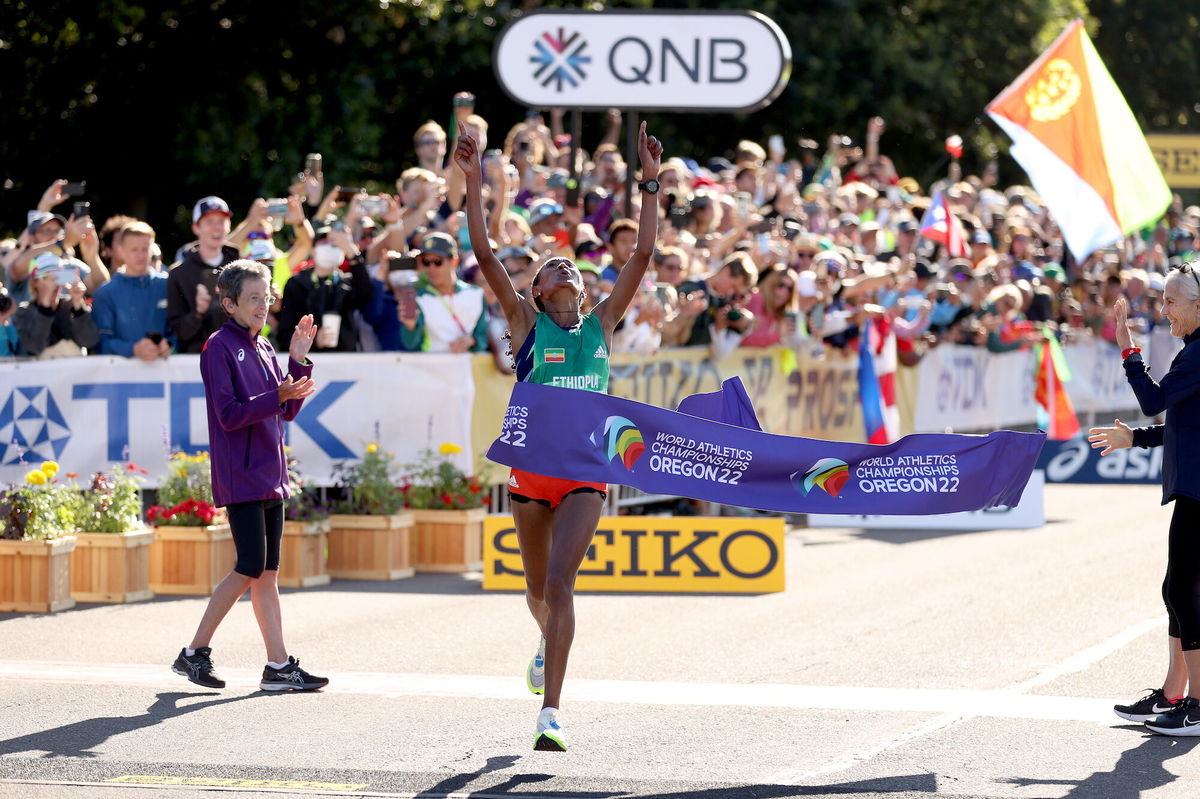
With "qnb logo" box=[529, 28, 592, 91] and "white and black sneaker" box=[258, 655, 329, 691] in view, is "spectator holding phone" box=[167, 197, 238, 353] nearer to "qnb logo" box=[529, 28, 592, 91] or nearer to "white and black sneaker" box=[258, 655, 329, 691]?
"white and black sneaker" box=[258, 655, 329, 691]

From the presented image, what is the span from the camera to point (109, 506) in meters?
12.3

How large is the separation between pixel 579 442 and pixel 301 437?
20.1 feet

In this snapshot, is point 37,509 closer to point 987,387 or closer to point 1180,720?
point 1180,720

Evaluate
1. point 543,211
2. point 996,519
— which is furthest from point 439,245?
point 996,519

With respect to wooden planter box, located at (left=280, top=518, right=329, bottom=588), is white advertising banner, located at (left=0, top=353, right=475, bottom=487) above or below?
above

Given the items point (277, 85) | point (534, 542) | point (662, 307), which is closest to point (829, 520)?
point (662, 307)

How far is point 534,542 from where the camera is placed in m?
8.24

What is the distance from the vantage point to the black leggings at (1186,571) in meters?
8.27

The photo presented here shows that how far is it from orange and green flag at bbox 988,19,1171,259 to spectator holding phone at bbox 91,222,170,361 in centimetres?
711

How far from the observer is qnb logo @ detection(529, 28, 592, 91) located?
17.2 m

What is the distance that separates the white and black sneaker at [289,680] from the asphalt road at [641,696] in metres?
0.07

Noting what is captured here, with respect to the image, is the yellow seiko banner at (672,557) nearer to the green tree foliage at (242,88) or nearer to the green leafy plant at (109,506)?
the green leafy plant at (109,506)

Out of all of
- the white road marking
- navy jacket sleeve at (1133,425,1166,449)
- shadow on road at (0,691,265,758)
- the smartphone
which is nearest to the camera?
the white road marking

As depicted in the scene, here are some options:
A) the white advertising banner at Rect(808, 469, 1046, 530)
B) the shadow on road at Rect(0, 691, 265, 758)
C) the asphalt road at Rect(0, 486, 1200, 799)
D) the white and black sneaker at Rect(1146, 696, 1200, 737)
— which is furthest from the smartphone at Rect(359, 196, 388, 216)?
the white and black sneaker at Rect(1146, 696, 1200, 737)
